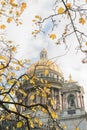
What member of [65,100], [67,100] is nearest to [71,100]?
[67,100]

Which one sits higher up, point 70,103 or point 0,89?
point 70,103

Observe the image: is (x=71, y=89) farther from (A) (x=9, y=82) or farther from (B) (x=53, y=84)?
(A) (x=9, y=82)

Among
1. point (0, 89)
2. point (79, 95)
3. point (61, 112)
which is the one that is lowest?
point (0, 89)

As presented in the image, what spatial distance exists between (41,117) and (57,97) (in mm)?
7507

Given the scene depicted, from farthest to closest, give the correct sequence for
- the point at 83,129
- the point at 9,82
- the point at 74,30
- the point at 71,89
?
1. the point at 71,89
2. the point at 83,129
3. the point at 9,82
4. the point at 74,30

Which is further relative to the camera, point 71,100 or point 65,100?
point 65,100

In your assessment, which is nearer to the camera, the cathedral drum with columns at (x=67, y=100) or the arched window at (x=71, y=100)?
the cathedral drum with columns at (x=67, y=100)

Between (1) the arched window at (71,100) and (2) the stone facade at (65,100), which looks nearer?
(2) the stone facade at (65,100)

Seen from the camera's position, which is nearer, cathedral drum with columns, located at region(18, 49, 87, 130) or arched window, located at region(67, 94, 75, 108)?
cathedral drum with columns, located at region(18, 49, 87, 130)

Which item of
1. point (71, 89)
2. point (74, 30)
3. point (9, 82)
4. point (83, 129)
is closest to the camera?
point (74, 30)

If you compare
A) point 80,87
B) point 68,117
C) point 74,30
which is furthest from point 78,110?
point 74,30

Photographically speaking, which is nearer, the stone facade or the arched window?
the stone facade

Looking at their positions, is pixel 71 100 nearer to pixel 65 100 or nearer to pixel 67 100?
pixel 67 100

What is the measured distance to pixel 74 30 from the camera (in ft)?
25.6
